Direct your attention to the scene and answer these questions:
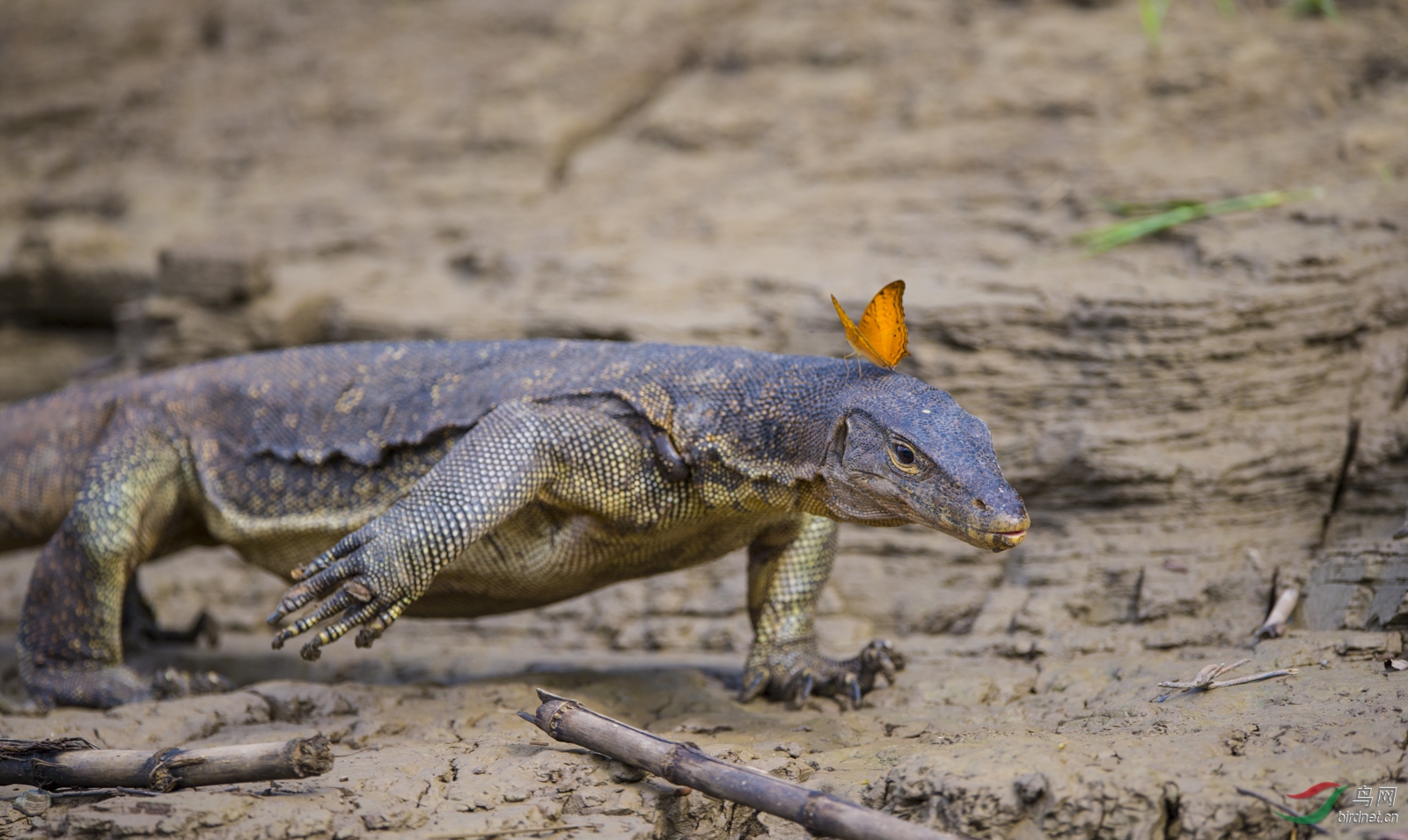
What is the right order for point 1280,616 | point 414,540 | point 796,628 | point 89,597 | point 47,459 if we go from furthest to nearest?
point 47,459 → point 89,597 → point 796,628 → point 1280,616 → point 414,540

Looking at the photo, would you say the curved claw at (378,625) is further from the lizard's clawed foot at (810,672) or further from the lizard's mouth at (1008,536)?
the lizard's mouth at (1008,536)

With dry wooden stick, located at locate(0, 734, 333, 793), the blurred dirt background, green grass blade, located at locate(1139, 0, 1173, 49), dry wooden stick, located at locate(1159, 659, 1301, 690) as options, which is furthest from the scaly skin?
green grass blade, located at locate(1139, 0, 1173, 49)

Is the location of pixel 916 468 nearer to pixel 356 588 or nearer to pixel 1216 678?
pixel 1216 678

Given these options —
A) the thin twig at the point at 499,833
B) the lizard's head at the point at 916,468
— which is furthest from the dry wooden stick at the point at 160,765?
the lizard's head at the point at 916,468

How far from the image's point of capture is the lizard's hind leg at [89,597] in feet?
19.2

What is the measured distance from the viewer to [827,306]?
775 centimetres

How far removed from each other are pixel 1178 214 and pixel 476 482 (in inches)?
201

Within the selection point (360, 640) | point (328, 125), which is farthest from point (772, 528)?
point (328, 125)

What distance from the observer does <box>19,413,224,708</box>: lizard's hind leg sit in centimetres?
584

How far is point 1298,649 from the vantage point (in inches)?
197

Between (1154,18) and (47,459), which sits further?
(1154,18)

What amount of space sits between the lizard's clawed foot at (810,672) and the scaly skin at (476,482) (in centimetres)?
1

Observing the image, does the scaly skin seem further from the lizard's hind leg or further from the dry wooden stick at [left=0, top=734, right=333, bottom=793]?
the dry wooden stick at [left=0, top=734, right=333, bottom=793]

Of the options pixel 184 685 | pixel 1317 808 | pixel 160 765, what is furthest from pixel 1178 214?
pixel 160 765
